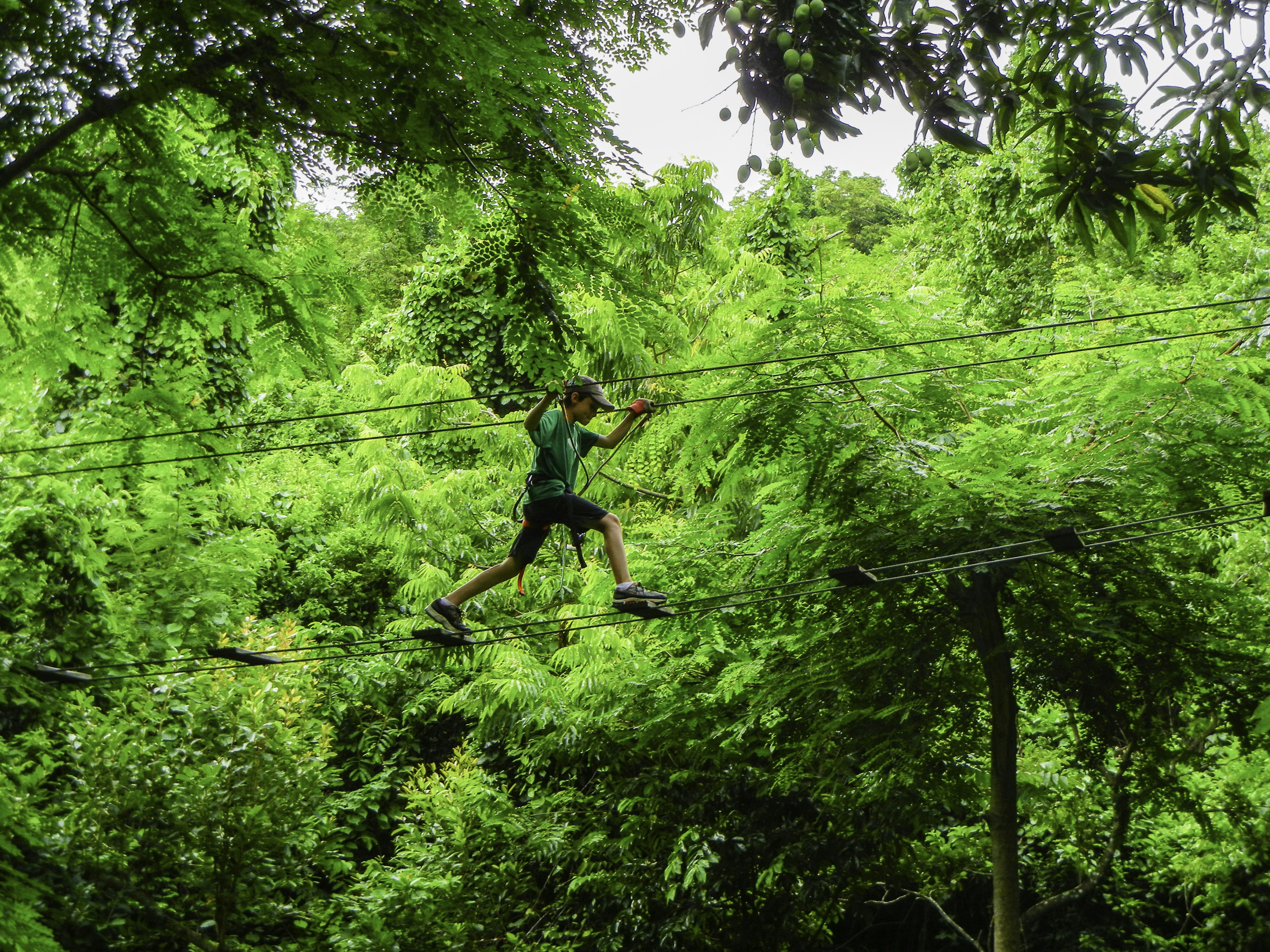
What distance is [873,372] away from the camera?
606 cm

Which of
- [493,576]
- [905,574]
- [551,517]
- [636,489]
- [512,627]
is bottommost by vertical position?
[512,627]

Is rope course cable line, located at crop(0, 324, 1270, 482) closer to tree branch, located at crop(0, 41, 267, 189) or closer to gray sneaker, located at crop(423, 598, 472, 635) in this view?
gray sneaker, located at crop(423, 598, 472, 635)

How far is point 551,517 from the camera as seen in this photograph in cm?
525

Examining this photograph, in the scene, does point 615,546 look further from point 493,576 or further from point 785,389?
point 785,389

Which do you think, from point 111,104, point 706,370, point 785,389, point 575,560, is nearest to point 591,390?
point 706,370

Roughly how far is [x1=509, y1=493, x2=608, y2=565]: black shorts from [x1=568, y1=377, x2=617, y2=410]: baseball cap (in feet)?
1.75

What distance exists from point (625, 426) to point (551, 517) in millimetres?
630

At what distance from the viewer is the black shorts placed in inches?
204

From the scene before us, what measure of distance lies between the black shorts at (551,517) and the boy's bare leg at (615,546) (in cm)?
3

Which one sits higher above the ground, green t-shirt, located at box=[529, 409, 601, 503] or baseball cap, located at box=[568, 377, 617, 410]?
baseball cap, located at box=[568, 377, 617, 410]

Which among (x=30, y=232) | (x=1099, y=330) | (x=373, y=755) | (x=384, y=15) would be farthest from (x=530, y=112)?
(x=373, y=755)

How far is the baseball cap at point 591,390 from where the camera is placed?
4738mm

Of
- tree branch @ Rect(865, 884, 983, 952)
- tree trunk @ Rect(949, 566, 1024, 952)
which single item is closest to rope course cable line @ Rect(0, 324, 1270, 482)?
tree trunk @ Rect(949, 566, 1024, 952)

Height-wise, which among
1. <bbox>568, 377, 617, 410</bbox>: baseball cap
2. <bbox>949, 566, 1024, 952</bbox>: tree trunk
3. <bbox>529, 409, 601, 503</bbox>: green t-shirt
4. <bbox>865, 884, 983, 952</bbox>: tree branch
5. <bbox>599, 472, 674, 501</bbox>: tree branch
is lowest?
<bbox>865, 884, 983, 952</bbox>: tree branch
